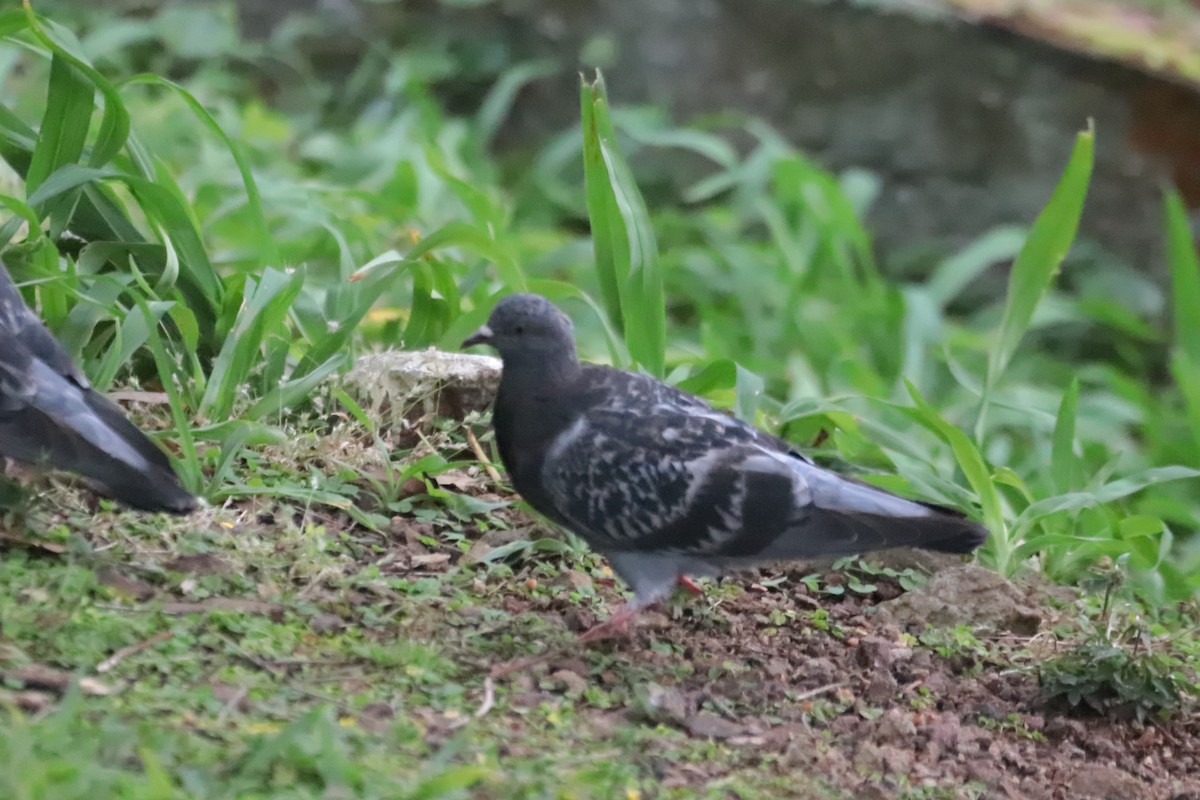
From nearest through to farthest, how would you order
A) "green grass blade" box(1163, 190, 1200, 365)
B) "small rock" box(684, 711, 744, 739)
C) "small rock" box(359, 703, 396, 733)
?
"small rock" box(359, 703, 396, 733) → "small rock" box(684, 711, 744, 739) → "green grass blade" box(1163, 190, 1200, 365)

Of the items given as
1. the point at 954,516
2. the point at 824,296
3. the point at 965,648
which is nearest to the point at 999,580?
the point at 965,648

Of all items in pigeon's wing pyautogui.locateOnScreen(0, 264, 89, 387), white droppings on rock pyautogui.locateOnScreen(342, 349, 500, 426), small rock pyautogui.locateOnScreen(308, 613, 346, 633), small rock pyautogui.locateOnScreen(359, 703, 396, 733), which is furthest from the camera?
white droppings on rock pyautogui.locateOnScreen(342, 349, 500, 426)

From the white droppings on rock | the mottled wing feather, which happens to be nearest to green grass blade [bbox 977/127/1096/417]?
the mottled wing feather

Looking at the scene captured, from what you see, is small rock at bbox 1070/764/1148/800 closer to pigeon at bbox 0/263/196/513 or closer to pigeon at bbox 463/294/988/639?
pigeon at bbox 463/294/988/639

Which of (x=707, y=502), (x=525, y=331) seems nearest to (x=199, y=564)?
(x=525, y=331)

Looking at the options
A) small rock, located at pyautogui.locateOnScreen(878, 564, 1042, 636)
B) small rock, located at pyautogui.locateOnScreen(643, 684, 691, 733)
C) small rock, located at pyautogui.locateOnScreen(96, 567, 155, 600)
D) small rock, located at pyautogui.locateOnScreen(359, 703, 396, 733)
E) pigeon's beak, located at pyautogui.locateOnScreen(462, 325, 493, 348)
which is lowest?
small rock, located at pyautogui.locateOnScreen(878, 564, 1042, 636)

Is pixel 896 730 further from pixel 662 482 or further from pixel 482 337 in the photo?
pixel 482 337

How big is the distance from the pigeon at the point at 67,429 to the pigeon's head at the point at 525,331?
0.83 m

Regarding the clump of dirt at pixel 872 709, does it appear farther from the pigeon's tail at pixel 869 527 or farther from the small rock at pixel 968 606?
the pigeon's tail at pixel 869 527

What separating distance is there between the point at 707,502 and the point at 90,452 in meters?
1.39

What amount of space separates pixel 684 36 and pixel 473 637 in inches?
239

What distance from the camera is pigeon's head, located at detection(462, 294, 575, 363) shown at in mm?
3650

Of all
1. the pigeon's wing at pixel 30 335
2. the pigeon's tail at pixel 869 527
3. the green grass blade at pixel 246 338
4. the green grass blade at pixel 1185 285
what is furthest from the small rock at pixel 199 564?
the green grass blade at pixel 1185 285

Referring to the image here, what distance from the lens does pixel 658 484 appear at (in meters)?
3.47
